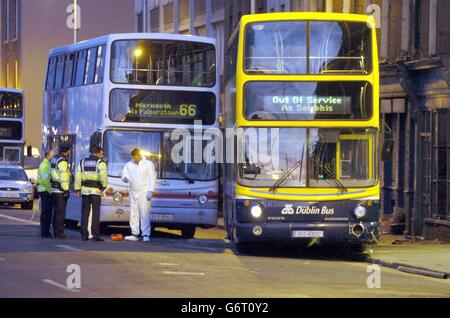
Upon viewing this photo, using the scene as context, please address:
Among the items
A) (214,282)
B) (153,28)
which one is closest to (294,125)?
(214,282)

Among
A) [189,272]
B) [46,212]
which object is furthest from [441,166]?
[189,272]

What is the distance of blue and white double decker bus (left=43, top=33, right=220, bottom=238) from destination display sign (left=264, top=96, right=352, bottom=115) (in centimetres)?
557

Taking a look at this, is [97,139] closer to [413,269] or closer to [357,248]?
[357,248]

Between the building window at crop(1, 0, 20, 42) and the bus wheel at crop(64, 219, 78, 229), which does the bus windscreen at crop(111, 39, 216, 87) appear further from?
the building window at crop(1, 0, 20, 42)

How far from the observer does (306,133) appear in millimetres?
20578

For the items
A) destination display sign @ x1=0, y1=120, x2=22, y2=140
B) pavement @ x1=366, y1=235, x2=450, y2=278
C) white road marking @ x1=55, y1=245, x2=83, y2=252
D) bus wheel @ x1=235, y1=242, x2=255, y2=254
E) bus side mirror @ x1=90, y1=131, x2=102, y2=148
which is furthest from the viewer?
destination display sign @ x1=0, y1=120, x2=22, y2=140

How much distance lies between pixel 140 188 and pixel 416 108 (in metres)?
7.52

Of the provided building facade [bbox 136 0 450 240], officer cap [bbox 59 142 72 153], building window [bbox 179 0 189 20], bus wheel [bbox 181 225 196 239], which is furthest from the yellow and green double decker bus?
building window [bbox 179 0 189 20]

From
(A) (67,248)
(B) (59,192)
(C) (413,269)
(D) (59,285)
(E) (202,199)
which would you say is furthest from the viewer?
(E) (202,199)

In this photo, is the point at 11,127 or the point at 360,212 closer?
the point at 360,212

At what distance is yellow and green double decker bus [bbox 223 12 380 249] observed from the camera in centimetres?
2055

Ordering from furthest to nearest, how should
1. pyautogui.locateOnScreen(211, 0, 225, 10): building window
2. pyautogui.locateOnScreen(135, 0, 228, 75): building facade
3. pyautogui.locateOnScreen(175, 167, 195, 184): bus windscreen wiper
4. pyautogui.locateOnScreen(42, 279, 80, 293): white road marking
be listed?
pyautogui.locateOnScreen(135, 0, 228, 75): building facade < pyautogui.locateOnScreen(211, 0, 225, 10): building window < pyautogui.locateOnScreen(175, 167, 195, 184): bus windscreen wiper < pyautogui.locateOnScreen(42, 279, 80, 293): white road marking

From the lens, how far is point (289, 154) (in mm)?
20516

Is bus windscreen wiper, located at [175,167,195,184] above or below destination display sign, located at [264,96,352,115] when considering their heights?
below
